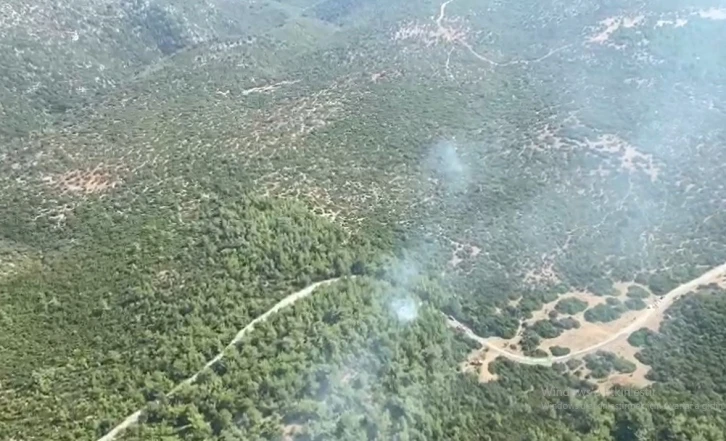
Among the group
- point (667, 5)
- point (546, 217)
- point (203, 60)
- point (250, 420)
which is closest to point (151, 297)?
point (250, 420)

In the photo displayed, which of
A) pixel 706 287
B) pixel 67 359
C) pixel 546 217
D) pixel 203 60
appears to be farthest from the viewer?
pixel 203 60

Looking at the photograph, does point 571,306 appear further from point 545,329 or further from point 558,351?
point 558,351

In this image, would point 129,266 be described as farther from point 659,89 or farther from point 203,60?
point 659,89

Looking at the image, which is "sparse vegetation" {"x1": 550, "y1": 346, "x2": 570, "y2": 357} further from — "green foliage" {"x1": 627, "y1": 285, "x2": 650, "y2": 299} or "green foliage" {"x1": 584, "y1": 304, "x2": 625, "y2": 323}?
"green foliage" {"x1": 627, "y1": 285, "x2": 650, "y2": 299}

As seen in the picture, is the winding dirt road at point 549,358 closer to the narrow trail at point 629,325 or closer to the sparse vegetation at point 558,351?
the narrow trail at point 629,325

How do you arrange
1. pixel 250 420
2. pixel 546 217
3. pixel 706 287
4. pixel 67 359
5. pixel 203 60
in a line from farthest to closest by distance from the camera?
1. pixel 203 60
2. pixel 546 217
3. pixel 706 287
4. pixel 67 359
5. pixel 250 420

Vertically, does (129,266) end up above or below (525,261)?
above

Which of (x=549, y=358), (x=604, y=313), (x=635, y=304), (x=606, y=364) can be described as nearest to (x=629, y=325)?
(x=604, y=313)
